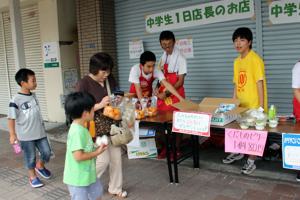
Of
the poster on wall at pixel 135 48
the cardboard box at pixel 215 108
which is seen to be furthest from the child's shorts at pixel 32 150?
the poster on wall at pixel 135 48

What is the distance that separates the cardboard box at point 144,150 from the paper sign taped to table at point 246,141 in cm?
201

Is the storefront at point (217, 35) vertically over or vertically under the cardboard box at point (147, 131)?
over

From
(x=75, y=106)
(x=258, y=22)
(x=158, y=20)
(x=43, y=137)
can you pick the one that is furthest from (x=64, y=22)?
(x=75, y=106)

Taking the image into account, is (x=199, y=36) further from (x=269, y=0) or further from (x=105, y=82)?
(x=105, y=82)

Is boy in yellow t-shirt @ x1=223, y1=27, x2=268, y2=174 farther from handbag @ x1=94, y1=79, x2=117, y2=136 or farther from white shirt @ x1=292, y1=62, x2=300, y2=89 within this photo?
handbag @ x1=94, y1=79, x2=117, y2=136

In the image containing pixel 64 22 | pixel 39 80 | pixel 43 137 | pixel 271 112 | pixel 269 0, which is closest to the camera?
pixel 271 112

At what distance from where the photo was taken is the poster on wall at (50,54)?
8.14 m

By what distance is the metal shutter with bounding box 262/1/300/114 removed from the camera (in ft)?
16.6

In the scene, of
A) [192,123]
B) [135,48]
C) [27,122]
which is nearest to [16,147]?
[27,122]

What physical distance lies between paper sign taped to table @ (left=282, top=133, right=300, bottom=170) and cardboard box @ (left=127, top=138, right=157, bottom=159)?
8.32 ft

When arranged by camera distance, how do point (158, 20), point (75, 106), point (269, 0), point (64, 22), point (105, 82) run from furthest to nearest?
point (64, 22), point (158, 20), point (269, 0), point (105, 82), point (75, 106)

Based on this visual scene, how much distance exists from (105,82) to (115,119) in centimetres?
46

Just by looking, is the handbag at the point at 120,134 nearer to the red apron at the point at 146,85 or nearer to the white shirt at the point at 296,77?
the red apron at the point at 146,85

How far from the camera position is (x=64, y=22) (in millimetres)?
8078
